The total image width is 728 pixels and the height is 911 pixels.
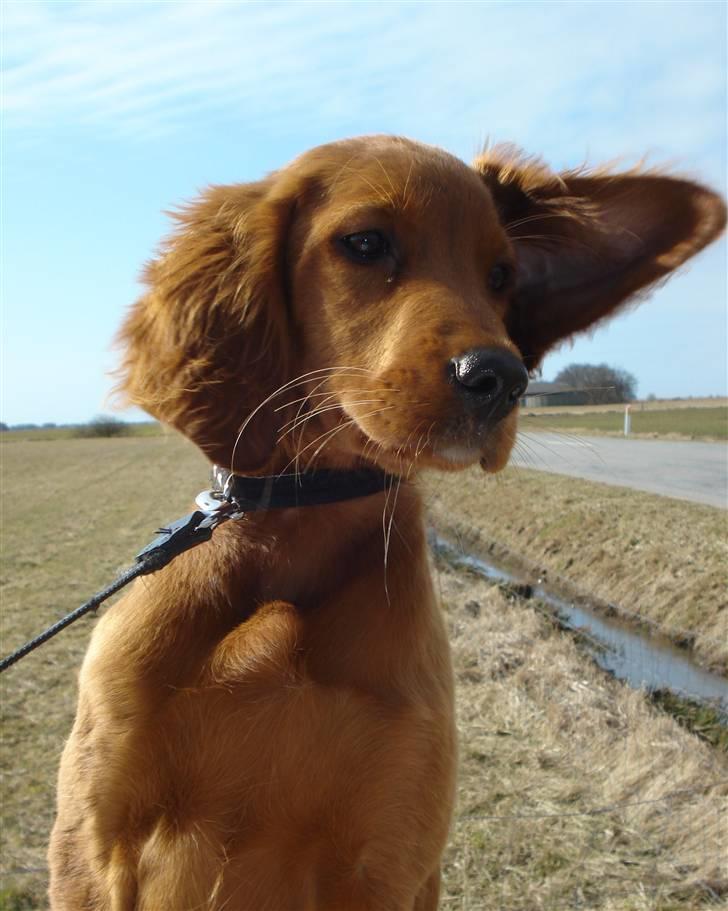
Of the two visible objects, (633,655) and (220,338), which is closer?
(220,338)

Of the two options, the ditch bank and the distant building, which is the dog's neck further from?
the ditch bank

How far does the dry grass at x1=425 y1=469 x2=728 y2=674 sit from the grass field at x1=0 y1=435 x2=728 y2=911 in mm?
72

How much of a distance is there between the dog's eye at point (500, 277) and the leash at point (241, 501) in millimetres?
720

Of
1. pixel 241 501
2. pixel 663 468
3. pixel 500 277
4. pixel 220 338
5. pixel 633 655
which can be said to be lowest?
pixel 633 655

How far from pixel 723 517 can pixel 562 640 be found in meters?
4.48

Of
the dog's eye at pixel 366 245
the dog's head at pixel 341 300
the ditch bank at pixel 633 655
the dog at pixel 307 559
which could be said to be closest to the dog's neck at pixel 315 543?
the dog at pixel 307 559

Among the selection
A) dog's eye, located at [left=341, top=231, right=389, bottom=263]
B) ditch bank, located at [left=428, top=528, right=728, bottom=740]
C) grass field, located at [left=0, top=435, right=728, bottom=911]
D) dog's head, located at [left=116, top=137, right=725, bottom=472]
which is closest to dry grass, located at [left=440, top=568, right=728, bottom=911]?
grass field, located at [left=0, top=435, right=728, bottom=911]

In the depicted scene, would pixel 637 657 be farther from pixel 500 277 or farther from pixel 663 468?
pixel 663 468

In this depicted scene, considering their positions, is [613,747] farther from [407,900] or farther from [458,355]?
[458,355]

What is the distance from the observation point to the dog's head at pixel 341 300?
2.19 m

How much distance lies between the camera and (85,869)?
7.66 feet

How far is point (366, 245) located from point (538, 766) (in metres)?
4.29

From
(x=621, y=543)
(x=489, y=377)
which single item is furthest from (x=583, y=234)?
(x=621, y=543)

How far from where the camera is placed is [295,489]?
2553 mm
